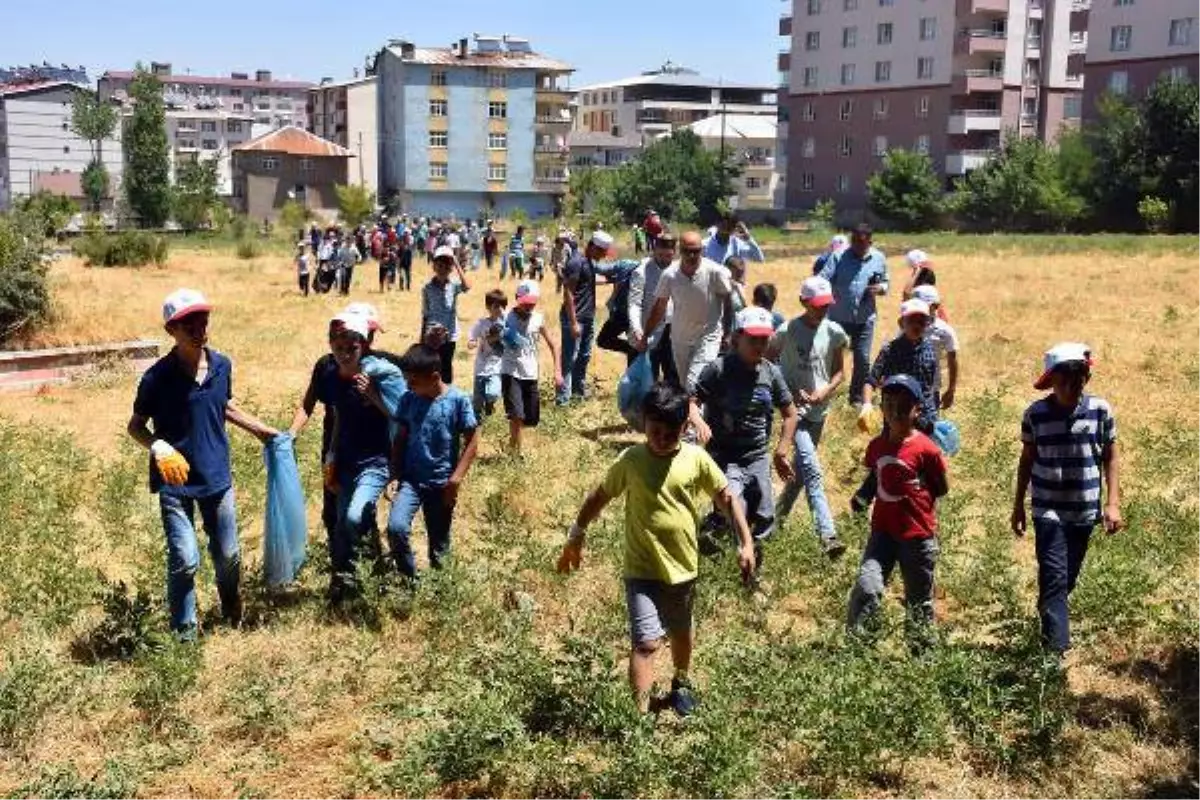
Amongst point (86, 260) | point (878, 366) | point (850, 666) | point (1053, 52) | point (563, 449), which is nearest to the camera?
point (850, 666)

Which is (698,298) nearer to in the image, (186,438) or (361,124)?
(186,438)

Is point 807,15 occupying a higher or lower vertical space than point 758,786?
higher

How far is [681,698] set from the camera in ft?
15.6

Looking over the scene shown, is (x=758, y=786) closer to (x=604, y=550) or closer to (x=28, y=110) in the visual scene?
(x=604, y=550)

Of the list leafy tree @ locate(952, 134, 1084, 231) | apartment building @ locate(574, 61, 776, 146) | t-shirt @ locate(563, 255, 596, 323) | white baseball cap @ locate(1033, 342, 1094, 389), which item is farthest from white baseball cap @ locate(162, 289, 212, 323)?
apartment building @ locate(574, 61, 776, 146)

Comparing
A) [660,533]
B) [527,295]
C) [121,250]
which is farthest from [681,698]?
[121,250]

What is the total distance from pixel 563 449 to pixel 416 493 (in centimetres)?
381

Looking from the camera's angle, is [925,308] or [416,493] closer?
[416,493]

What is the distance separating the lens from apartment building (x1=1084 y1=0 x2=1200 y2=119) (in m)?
51.8

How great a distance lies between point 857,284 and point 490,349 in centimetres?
297

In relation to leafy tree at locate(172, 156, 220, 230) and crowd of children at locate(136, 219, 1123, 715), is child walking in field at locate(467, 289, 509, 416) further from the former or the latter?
leafy tree at locate(172, 156, 220, 230)

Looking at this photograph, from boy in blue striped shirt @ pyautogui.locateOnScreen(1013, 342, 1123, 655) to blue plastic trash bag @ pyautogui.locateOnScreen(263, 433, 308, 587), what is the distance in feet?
11.4

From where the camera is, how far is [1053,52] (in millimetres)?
62531

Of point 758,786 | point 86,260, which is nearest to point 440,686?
point 758,786
